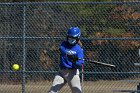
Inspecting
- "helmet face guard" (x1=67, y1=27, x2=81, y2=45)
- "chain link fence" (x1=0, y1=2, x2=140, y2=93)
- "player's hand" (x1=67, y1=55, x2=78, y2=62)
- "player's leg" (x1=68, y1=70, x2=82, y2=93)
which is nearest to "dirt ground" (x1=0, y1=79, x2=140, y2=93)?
"chain link fence" (x1=0, y1=2, x2=140, y2=93)

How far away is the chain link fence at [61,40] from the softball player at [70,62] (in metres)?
1.47

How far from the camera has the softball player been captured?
10938 millimetres

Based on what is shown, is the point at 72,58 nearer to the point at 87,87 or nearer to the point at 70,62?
the point at 70,62

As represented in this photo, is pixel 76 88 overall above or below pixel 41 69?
below

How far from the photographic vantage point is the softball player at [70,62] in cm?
1094

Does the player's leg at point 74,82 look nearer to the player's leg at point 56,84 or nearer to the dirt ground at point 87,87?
the player's leg at point 56,84

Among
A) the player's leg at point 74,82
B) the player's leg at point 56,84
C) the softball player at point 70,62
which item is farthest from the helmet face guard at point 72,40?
the player's leg at point 56,84

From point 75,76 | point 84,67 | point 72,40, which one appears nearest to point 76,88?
point 75,76

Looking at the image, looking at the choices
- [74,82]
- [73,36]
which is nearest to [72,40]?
[73,36]

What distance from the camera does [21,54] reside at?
1273 cm

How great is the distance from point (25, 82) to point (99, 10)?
2.26 metres

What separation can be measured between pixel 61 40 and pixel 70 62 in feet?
5.61

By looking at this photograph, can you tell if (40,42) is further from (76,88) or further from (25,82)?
(76,88)

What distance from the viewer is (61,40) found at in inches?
497
